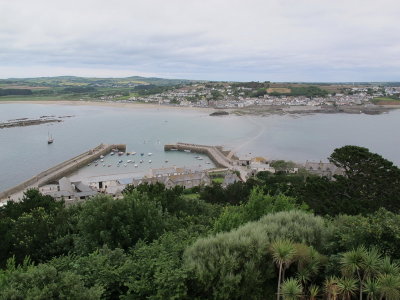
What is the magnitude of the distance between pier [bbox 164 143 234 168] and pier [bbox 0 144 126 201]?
19.4 feet

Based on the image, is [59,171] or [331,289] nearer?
[331,289]

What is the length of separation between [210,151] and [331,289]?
107 feet

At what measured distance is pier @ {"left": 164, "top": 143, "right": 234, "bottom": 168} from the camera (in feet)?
106

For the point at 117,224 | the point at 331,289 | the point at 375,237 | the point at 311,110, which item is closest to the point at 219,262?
the point at 331,289

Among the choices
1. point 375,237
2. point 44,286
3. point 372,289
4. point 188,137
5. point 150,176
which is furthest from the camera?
point 188,137

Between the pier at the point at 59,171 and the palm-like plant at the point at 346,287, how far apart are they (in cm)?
2109

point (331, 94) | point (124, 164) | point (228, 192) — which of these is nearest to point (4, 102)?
point (124, 164)

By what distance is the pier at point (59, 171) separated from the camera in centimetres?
2344

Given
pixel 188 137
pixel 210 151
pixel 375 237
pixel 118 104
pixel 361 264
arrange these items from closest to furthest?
pixel 361 264 < pixel 375 237 < pixel 210 151 < pixel 188 137 < pixel 118 104

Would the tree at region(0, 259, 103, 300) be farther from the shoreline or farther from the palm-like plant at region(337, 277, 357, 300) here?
the shoreline

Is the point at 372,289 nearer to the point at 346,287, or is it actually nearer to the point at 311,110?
the point at 346,287

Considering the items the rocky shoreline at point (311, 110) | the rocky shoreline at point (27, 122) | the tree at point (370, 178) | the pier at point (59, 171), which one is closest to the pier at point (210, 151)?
the pier at point (59, 171)

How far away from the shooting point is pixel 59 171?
29469 millimetres

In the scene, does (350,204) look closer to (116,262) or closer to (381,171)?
(381,171)
